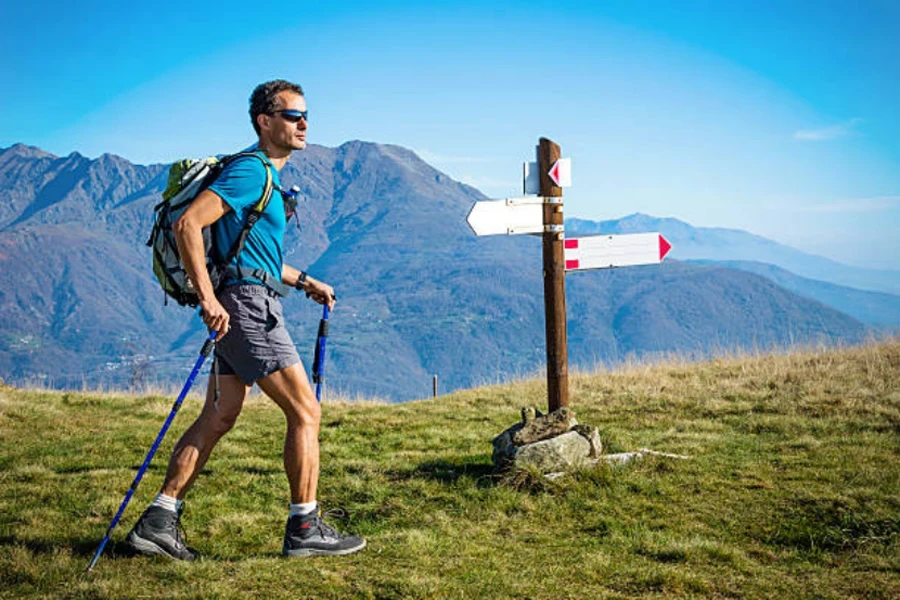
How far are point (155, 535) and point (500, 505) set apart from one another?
2.85 m

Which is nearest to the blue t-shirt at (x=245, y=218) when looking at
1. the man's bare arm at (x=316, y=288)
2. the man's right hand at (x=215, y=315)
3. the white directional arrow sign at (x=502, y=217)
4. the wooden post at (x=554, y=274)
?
the man's right hand at (x=215, y=315)

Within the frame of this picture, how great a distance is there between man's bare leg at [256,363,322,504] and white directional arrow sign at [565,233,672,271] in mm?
3960

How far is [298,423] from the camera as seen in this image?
4551 millimetres

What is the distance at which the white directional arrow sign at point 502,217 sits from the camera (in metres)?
7.55

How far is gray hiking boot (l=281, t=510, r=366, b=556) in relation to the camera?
4656mm

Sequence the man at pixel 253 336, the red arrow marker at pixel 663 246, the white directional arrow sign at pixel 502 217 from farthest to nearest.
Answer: the red arrow marker at pixel 663 246 → the white directional arrow sign at pixel 502 217 → the man at pixel 253 336

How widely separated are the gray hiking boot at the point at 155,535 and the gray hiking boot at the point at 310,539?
69cm

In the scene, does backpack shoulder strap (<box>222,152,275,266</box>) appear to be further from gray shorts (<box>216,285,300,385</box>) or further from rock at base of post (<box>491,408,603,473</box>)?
rock at base of post (<box>491,408,603,473</box>)

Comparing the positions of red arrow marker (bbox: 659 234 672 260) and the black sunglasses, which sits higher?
the black sunglasses

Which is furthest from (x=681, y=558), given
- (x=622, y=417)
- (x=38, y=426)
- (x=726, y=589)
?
(x=38, y=426)

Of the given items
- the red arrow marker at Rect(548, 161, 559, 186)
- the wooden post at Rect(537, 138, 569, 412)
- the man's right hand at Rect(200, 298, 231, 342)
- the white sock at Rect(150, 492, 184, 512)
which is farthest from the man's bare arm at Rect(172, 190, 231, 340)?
the red arrow marker at Rect(548, 161, 559, 186)

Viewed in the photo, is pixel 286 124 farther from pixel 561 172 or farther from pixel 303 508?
pixel 561 172

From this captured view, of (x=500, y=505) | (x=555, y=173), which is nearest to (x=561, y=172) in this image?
(x=555, y=173)

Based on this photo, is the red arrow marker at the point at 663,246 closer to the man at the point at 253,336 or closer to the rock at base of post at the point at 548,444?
the rock at base of post at the point at 548,444
